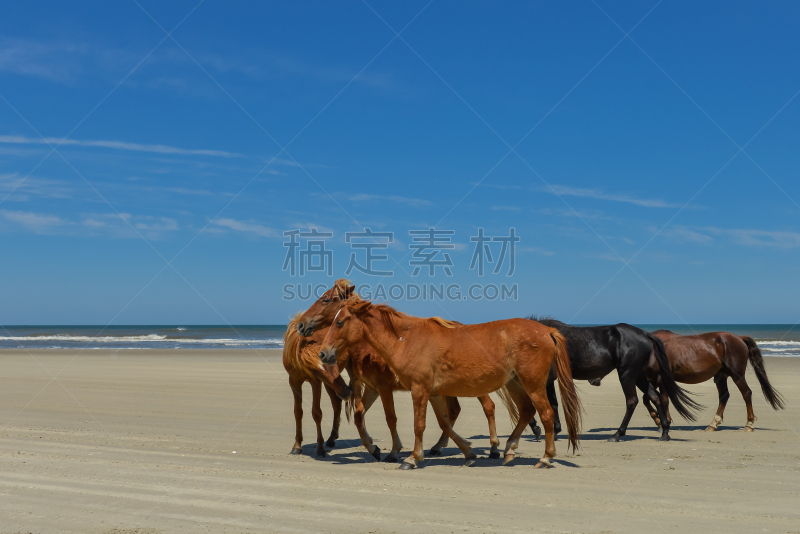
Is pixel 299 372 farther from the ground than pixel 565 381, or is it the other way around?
pixel 299 372

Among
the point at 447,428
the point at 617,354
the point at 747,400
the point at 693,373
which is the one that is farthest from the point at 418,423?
the point at 747,400

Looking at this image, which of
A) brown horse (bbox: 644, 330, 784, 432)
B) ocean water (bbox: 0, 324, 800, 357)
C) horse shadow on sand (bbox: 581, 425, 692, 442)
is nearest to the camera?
horse shadow on sand (bbox: 581, 425, 692, 442)

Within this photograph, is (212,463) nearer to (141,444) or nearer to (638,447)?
(141,444)

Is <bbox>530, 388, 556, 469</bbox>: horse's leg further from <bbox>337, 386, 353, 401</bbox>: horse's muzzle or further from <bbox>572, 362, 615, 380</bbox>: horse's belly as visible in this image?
<bbox>572, 362, 615, 380</bbox>: horse's belly

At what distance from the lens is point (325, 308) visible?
27.2 ft

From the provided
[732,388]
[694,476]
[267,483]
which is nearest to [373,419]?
[267,483]

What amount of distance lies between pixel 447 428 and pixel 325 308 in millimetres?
2207

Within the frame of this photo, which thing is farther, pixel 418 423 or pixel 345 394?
pixel 345 394

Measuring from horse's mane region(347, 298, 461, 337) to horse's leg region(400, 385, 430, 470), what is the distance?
2.51 ft

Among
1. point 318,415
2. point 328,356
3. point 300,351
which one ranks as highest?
point 300,351

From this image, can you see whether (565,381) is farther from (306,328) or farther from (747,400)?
(747,400)

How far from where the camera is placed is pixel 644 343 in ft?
34.8

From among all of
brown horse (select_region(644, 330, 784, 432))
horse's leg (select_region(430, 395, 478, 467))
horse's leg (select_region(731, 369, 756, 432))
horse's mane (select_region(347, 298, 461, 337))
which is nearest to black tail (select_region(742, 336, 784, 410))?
brown horse (select_region(644, 330, 784, 432))

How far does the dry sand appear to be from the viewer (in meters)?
5.27
